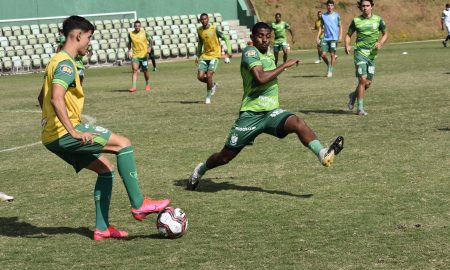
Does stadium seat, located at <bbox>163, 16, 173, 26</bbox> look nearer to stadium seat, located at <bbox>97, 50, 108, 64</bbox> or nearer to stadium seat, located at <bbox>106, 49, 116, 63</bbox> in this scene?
stadium seat, located at <bbox>106, 49, 116, 63</bbox>

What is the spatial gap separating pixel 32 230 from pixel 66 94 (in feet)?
5.43

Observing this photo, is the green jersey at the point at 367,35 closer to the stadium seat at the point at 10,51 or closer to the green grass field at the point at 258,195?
the green grass field at the point at 258,195

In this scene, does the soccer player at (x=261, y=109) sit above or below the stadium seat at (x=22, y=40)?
above

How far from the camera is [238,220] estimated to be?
888 cm

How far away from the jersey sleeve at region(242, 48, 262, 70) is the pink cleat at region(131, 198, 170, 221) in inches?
94.0

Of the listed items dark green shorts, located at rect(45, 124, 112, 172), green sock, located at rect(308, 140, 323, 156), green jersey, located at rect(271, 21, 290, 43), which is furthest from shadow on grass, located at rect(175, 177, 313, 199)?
green jersey, located at rect(271, 21, 290, 43)

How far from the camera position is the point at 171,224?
8.19 metres

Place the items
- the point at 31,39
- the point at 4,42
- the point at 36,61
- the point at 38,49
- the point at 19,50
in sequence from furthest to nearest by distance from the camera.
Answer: the point at 31,39
the point at 38,49
the point at 4,42
the point at 19,50
the point at 36,61

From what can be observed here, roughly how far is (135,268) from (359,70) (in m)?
11.0

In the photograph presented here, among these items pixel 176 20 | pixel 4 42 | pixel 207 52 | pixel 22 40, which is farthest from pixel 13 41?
pixel 207 52

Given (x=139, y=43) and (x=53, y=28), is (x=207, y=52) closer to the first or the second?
(x=139, y=43)

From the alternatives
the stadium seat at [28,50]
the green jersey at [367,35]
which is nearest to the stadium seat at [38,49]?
the stadium seat at [28,50]

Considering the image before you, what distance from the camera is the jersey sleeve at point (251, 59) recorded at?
1013 centimetres

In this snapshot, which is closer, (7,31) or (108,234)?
(108,234)
